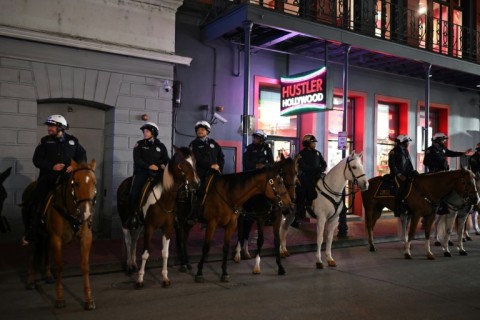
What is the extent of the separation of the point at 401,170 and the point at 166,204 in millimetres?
6019

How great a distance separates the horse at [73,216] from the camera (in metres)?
5.74

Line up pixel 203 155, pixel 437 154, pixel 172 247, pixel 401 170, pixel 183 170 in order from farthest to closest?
1. pixel 437 154
2. pixel 401 170
3. pixel 172 247
4. pixel 203 155
5. pixel 183 170

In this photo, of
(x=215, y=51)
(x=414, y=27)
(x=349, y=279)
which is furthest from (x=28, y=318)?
(x=414, y=27)

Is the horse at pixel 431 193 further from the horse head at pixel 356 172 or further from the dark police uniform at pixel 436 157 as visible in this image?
the dark police uniform at pixel 436 157

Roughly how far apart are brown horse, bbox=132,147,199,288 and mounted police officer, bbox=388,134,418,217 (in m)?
5.63

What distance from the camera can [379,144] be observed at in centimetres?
1695

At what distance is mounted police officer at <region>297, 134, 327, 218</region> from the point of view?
9539 mm

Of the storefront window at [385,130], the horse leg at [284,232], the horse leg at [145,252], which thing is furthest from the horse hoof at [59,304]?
the storefront window at [385,130]

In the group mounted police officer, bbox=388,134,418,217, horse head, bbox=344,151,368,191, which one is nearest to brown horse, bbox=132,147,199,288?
horse head, bbox=344,151,368,191

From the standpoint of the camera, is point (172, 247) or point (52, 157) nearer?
point (52, 157)

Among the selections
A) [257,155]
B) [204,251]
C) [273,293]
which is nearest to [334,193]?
[257,155]

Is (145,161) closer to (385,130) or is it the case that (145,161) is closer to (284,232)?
(284,232)

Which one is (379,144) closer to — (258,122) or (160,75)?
(258,122)

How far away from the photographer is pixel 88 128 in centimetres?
1092
